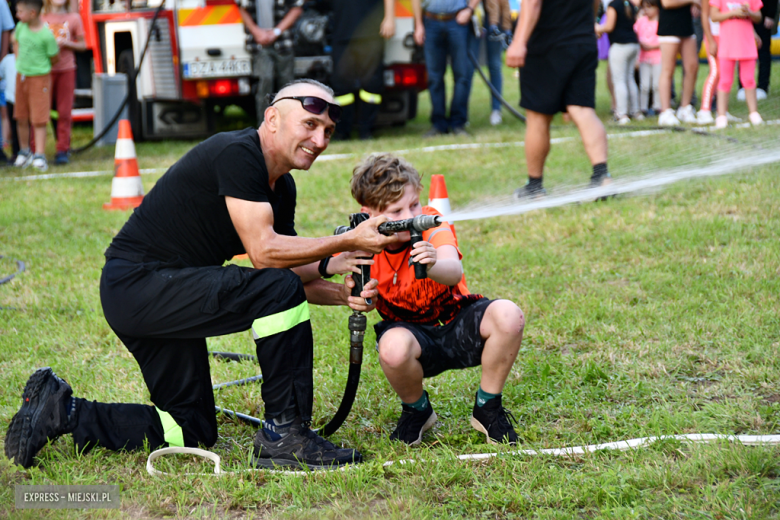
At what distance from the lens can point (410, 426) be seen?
9.95 feet

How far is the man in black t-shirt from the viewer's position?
277cm

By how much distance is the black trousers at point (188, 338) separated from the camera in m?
2.77

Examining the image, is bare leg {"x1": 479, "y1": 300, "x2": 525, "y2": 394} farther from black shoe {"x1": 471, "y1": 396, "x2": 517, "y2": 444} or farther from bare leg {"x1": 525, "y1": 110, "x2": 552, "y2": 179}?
bare leg {"x1": 525, "y1": 110, "x2": 552, "y2": 179}

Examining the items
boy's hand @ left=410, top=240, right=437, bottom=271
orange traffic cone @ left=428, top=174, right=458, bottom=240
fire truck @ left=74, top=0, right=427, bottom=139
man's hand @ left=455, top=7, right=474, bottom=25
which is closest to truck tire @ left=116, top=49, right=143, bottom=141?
fire truck @ left=74, top=0, right=427, bottom=139

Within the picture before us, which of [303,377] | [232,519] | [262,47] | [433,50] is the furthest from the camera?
[433,50]

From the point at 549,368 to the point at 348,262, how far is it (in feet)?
3.74

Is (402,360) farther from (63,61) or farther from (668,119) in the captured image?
(63,61)

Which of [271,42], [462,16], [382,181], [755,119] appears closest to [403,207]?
[382,181]

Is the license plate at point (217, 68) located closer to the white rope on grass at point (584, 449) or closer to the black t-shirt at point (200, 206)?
the black t-shirt at point (200, 206)

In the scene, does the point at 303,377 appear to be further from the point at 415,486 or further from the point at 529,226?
the point at 529,226

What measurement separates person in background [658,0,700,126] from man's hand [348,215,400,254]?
7.67m

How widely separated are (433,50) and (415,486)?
785cm

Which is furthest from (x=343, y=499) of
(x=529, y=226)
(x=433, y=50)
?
(x=433, y=50)

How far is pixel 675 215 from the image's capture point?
562 centimetres
